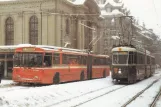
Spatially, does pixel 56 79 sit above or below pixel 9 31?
below

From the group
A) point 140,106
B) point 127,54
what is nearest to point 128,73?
point 127,54

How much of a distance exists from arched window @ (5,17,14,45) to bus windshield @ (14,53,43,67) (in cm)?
3071

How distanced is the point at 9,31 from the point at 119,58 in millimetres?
30251

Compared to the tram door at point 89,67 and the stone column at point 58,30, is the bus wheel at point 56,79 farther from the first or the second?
the stone column at point 58,30

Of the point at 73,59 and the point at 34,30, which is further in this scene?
the point at 34,30

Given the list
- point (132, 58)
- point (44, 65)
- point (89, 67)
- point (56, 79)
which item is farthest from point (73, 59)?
point (44, 65)

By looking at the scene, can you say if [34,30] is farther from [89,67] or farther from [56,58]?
[56,58]

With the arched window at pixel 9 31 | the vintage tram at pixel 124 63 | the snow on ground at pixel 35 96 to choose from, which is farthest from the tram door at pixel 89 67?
the arched window at pixel 9 31

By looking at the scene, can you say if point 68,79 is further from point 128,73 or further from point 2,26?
point 2,26

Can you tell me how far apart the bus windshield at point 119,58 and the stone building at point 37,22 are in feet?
67.0

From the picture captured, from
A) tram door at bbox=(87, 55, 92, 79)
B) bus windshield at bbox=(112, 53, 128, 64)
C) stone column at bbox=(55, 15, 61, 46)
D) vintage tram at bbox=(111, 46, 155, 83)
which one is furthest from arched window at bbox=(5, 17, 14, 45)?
bus windshield at bbox=(112, 53, 128, 64)

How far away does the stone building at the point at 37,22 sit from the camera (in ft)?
173

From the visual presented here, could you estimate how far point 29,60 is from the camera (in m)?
26.1

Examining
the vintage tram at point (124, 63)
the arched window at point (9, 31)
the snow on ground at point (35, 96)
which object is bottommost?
the snow on ground at point (35, 96)
